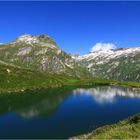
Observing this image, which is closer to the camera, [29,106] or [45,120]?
[45,120]

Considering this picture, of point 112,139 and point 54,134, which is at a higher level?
point 112,139

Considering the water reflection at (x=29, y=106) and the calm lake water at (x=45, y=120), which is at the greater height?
the water reflection at (x=29, y=106)

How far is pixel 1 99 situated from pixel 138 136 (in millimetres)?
143895

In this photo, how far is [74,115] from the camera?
132 m

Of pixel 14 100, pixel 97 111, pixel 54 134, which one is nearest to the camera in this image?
pixel 54 134

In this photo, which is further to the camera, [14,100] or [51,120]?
[14,100]

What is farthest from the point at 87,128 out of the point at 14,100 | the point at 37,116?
the point at 14,100

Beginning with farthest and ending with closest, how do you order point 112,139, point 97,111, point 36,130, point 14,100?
point 14,100 → point 97,111 → point 36,130 → point 112,139

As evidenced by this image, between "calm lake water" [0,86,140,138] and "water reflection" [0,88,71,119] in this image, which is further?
"water reflection" [0,88,71,119]

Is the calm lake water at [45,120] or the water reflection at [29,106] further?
the water reflection at [29,106]

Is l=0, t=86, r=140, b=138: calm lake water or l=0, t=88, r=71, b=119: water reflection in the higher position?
l=0, t=88, r=71, b=119: water reflection

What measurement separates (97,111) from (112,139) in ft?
291

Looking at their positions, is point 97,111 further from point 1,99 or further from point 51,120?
point 1,99

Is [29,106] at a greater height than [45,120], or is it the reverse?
[29,106]
